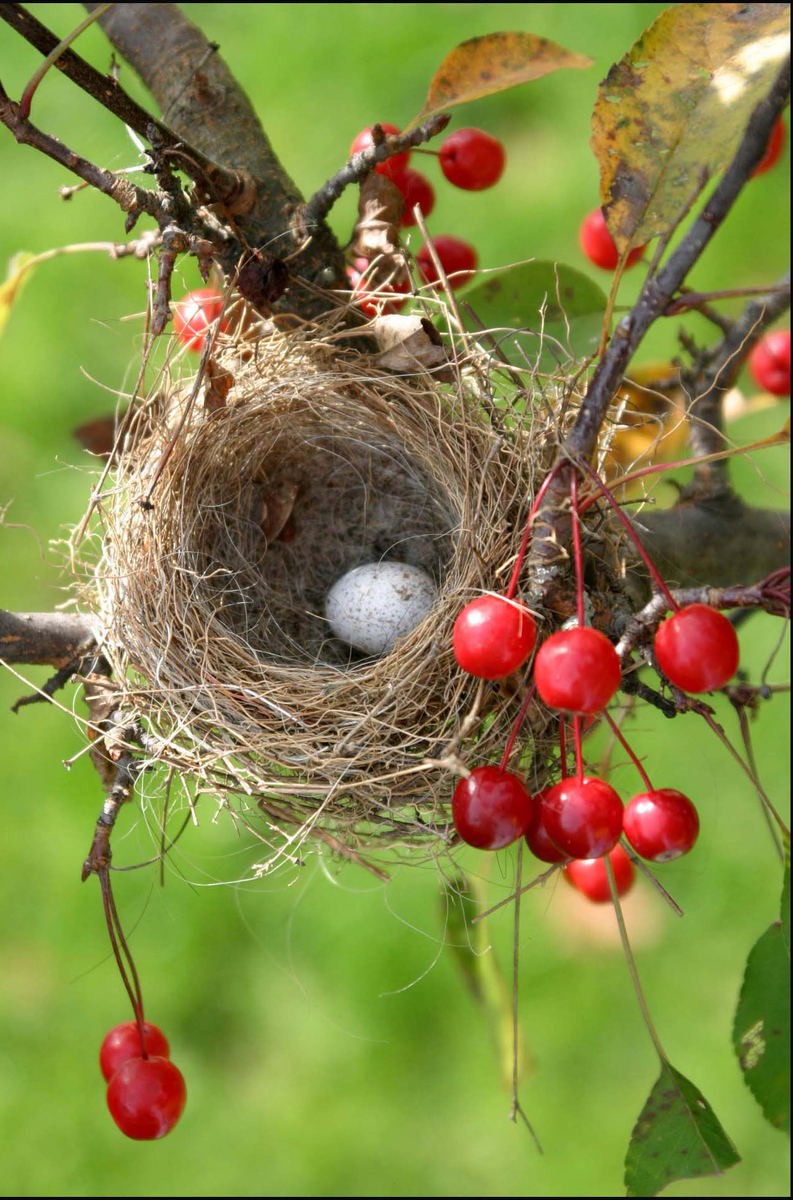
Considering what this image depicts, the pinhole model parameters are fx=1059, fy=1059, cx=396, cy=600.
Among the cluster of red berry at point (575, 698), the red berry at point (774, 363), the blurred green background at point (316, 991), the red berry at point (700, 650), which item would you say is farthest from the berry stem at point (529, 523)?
the blurred green background at point (316, 991)

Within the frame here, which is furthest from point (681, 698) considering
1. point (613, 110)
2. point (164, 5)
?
point (164, 5)

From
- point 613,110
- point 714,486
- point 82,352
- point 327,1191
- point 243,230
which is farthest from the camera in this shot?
A: point 82,352

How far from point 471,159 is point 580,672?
78 cm

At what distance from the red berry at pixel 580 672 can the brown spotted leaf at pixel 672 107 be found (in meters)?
0.32

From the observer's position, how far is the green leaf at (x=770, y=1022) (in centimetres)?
90

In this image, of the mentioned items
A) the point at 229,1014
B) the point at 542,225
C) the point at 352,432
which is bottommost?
the point at 229,1014

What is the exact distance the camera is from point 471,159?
49.9 inches

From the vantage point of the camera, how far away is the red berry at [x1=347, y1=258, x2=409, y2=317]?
1.18m

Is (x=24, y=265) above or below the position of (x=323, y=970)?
above

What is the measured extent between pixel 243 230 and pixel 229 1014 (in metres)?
1.66

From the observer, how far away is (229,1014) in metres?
2.20

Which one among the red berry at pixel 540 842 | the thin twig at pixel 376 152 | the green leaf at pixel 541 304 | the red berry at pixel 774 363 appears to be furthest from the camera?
the red berry at pixel 774 363

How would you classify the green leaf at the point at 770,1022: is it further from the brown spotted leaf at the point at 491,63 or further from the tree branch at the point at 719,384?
the brown spotted leaf at the point at 491,63

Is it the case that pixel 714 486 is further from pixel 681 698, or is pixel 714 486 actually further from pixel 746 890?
pixel 746 890
